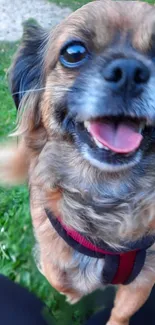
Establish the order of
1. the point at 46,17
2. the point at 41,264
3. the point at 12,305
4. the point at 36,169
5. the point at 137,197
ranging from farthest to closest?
1. the point at 46,17
2. the point at 41,264
3. the point at 36,169
4. the point at 137,197
5. the point at 12,305

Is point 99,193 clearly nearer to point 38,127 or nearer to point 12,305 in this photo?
point 38,127

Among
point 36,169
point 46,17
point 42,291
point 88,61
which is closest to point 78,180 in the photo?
point 36,169

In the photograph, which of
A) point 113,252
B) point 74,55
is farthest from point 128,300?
point 74,55

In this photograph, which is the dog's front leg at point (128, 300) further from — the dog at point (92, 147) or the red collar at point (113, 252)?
the red collar at point (113, 252)

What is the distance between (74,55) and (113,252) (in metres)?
0.72

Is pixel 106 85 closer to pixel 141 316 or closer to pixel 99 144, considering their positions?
pixel 99 144

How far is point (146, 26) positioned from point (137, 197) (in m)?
0.58

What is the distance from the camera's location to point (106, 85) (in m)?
1.65

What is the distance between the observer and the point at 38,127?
6.78 feet

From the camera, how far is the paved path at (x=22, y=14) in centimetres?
502

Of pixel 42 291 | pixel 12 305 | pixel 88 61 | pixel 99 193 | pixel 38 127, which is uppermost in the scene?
pixel 88 61

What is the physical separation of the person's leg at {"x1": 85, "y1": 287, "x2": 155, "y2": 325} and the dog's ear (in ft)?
2.94

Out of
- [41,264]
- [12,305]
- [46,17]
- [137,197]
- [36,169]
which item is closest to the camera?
[12,305]

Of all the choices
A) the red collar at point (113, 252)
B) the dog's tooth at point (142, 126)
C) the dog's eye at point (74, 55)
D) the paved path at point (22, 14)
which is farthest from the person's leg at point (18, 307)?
the paved path at point (22, 14)
